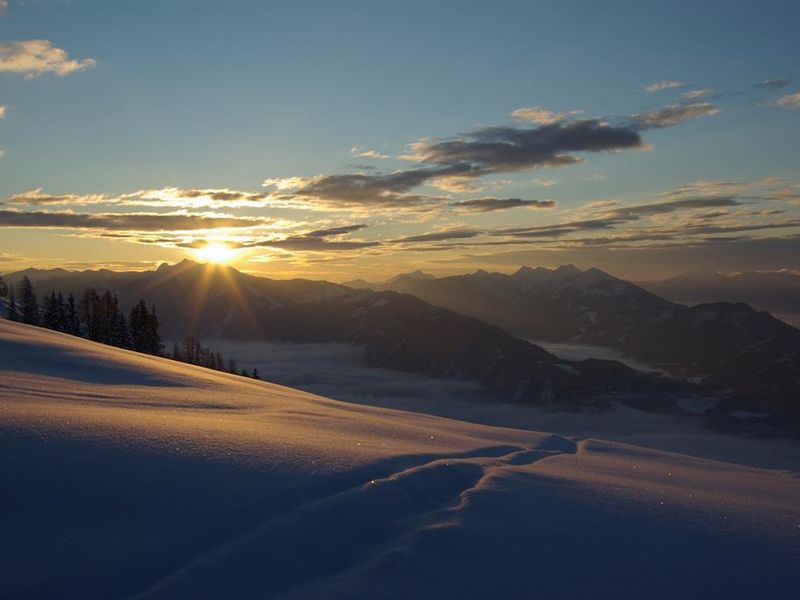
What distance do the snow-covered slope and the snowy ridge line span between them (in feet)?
0.10

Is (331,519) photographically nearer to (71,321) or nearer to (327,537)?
(327,537)

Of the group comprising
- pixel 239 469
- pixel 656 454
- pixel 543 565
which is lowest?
pixel 656 454

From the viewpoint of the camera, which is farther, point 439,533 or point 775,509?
point 775,509

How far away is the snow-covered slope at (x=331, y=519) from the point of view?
28.6ft

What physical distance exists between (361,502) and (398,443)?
5956 millimetres

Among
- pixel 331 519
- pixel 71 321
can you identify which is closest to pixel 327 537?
pixel 331 519

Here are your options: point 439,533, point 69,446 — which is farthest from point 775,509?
point 69,446

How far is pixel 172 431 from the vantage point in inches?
555

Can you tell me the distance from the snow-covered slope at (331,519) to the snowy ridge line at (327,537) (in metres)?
0.03

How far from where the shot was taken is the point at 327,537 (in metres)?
10.2

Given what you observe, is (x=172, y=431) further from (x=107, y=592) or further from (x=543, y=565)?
(x=543, y=565)

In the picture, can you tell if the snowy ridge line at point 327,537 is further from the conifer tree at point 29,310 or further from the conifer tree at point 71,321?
the conifer tree at point 29,310

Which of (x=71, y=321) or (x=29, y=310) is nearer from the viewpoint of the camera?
(x=71, y=321)

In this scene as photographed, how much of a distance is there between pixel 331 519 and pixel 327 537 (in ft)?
1.69
